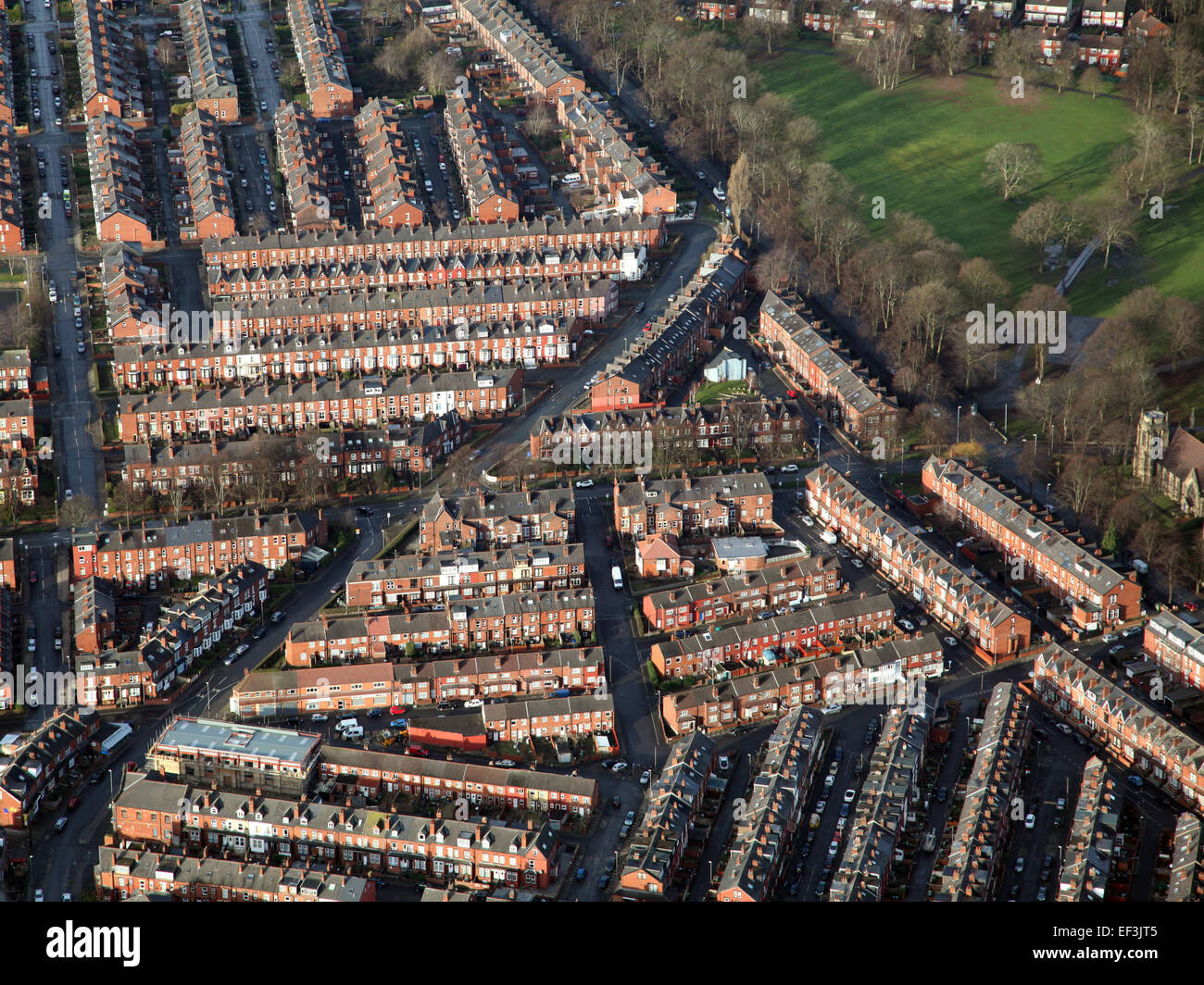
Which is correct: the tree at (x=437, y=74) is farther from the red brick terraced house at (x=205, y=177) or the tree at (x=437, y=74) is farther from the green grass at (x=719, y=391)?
the green grass at (x=719, y=391)

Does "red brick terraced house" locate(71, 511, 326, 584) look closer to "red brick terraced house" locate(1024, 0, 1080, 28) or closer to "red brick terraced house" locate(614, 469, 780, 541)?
"red brick terraced house" locate(614, 469, 780, 541)

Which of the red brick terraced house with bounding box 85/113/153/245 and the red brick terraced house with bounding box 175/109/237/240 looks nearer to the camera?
the red brick terraced house with bounding box 85/113/153/245

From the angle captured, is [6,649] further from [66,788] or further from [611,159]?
[611,159]

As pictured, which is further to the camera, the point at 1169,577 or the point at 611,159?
the point at 611,159

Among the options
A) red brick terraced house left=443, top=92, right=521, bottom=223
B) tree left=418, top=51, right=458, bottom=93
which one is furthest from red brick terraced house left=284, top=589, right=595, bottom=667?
tree left=418, top=51, right=458, bottom=93

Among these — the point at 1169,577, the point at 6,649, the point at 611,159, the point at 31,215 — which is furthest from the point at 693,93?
the point at 6,649

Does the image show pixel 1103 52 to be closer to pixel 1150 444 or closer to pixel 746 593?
pixel 1150 444

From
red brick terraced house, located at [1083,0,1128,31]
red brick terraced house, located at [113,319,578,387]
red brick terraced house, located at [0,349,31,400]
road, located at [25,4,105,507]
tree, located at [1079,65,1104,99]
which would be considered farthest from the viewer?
red brick terraced house, located at [1083,0,1128,31]
